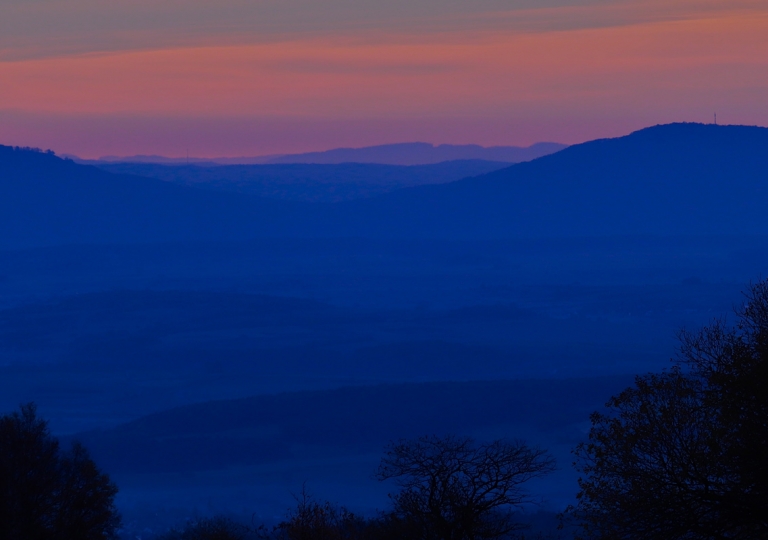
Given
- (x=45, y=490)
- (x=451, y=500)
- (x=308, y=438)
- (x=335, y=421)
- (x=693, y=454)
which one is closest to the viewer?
(x=693, y=454)

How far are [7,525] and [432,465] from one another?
219 inches

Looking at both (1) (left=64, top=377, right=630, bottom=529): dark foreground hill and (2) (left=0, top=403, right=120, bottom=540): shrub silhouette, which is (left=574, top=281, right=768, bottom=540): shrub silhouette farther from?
(1) (left=64, top=377, right=630, bottom=529): dark foreground hill

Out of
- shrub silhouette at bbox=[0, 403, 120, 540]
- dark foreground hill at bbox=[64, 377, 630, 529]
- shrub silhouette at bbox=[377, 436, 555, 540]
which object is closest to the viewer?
shrub silhouette at bbox=[377, 436, 555, 540]

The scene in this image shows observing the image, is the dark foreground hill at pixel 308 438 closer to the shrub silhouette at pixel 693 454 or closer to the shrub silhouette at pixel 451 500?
the shrub silhouette at pixel 451 500

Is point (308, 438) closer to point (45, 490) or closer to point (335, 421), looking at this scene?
point (335, 421)

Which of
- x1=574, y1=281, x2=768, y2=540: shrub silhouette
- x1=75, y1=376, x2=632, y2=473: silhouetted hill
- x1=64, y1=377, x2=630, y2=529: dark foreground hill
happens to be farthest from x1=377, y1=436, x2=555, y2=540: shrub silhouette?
x1=75, y1=376, x2=632, y2=473: silhouetted hill

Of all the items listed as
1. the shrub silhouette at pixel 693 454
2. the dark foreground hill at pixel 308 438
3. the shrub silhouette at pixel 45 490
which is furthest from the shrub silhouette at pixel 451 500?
the dark foreground hill at pixel 308 438

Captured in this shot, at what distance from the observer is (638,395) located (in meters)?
10.1

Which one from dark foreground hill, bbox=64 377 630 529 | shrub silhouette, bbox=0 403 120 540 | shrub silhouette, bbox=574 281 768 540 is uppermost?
dark foreground hill, bbox=64 377 630 529

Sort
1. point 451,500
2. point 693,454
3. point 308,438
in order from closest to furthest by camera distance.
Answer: point 693,454
point 451,500
point 308,438

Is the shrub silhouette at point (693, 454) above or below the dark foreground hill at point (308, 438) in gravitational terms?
below

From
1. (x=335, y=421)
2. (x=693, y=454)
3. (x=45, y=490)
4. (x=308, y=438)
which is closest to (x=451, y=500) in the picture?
(x=693, y=454)

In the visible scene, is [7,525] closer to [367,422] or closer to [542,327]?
[367,422]

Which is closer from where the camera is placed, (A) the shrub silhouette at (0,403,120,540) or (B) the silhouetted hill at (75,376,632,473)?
(A) the shrub silhouette at (0,403,120,540)
